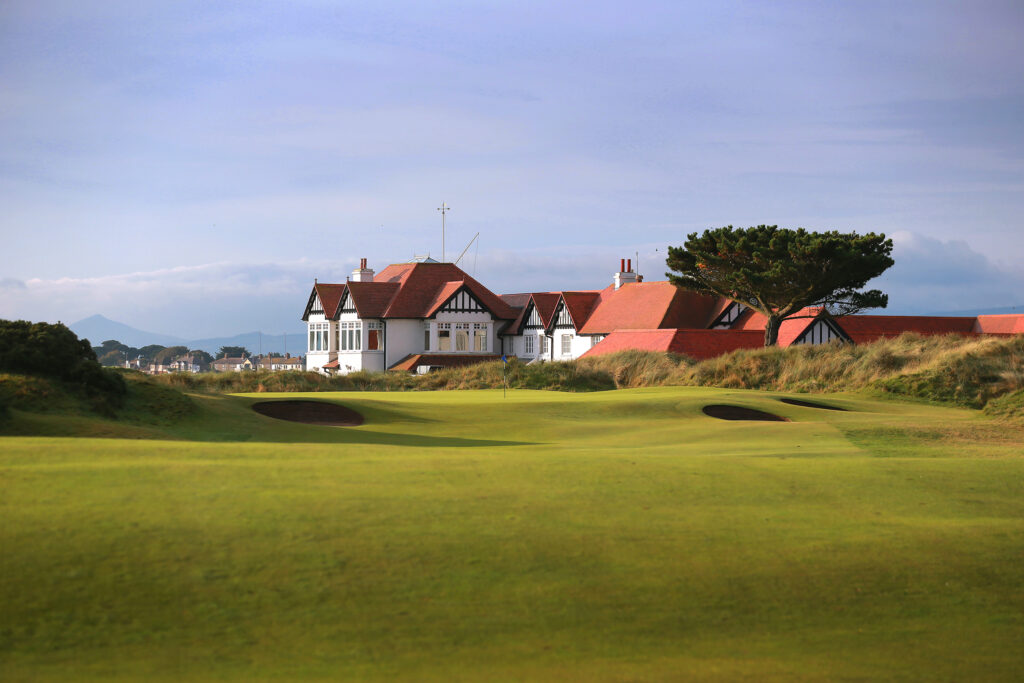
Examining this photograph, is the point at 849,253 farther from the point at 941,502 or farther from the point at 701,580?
the point at 701,580

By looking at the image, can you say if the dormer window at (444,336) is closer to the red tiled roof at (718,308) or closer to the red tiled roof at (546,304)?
the red tiled roof at (546,304)

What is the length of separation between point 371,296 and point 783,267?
28.7m

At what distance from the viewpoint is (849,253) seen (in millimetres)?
47438

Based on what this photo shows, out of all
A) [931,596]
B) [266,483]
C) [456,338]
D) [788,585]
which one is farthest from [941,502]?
[456,338]

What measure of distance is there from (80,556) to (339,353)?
61877 millimetres

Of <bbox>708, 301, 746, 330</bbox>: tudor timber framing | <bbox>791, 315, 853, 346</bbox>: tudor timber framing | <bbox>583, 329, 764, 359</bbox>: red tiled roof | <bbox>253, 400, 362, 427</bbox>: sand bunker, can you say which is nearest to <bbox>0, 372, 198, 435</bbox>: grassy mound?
<bbox>253, 400, 362, 427</bbox>: sand bunker

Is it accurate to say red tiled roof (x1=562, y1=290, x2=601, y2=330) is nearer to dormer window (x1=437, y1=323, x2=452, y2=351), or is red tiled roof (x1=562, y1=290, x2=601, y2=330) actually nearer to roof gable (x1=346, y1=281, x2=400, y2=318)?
dormer window (x1=437, y1=323, x2=452, y2=351)

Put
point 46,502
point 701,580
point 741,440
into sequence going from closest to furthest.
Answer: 1. point 701,580
2. point 46,502
3. point 741,440

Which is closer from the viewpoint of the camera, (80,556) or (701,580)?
(80,556)

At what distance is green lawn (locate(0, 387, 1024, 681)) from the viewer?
588 cm

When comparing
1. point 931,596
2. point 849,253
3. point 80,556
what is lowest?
point 931,596

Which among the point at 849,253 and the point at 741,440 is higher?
the point at 849,253

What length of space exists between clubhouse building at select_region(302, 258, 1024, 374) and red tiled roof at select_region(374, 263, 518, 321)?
0.22 feet

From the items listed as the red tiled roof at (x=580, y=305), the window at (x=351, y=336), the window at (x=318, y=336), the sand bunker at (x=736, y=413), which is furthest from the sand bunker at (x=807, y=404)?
the window at (x=318, y=336)
